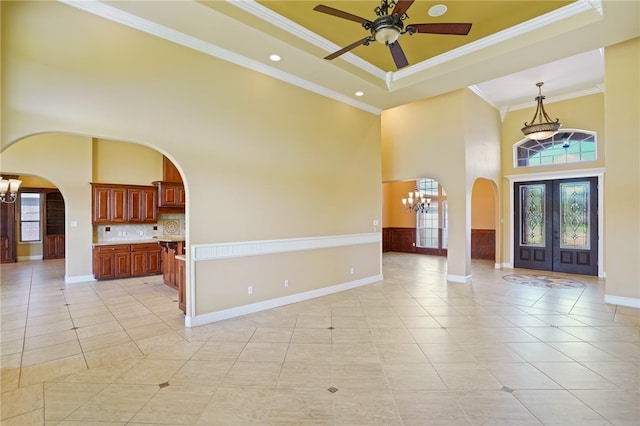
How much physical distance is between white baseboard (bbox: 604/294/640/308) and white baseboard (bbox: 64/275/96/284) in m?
10.4

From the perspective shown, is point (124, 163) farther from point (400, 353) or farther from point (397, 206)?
point (397, 206)

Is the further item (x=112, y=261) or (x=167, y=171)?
(x=167, y=171)

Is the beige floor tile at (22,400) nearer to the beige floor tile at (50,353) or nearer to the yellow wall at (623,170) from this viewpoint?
the beige floor tile at (50,353)

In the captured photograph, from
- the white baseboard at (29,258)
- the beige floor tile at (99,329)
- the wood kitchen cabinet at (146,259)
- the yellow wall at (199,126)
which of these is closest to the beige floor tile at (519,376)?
the yellow wall at (199,126)

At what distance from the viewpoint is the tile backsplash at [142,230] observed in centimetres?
735

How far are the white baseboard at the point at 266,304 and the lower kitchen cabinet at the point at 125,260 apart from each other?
161 inches

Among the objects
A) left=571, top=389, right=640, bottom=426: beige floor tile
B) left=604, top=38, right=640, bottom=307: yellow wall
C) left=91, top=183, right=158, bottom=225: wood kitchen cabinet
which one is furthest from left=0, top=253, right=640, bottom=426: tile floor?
left=91, top=183, right=158, bottom=225: wood kitchen cabinet

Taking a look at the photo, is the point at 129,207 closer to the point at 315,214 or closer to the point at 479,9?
the point at 315,214

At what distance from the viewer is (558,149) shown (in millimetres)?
7742

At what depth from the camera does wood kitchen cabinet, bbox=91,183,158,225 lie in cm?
707

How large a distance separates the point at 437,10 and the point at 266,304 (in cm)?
493

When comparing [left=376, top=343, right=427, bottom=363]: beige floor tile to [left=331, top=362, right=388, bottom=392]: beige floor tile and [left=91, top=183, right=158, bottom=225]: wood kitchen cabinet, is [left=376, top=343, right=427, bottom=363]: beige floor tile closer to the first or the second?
[left=331, top=362, right=388, bottom=392]: beige floor tile

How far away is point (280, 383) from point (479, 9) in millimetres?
5071

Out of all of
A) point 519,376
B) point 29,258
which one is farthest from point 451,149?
point 29,258
